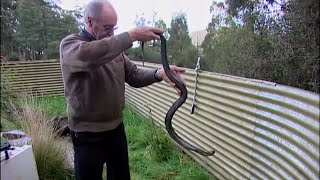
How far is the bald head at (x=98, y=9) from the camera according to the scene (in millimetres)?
1905

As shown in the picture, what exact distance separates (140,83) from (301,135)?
106cm

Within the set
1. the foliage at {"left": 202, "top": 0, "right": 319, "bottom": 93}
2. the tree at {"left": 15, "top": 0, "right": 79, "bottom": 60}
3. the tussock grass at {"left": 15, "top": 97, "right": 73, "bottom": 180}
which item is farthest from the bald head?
the tree at {"left": 15, "top": 0, "right": 79, "bottom": 60}

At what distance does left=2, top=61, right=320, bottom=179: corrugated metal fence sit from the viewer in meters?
1.86

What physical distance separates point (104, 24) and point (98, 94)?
0.41 m

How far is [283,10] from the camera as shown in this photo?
4.69 metres

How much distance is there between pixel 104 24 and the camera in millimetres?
1942

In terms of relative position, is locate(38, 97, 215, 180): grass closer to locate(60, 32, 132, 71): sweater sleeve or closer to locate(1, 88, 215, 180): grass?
locate(1, 88, 215, 180): grass

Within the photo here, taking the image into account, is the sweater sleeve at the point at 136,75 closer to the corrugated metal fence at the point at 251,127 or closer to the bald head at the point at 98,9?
the bald head at the point at 98,9

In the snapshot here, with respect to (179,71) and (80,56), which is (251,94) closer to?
(179,71)

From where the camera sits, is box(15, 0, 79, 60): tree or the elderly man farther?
box(15, 0, 79, 60): tree

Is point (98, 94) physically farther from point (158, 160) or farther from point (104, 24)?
point (158, 160)

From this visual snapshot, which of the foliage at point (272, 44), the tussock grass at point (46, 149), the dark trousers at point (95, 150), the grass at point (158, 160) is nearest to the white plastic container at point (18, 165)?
Result: the dark trousers at point (95, 150)

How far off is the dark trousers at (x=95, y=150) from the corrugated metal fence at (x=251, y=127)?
Result: 0.72m

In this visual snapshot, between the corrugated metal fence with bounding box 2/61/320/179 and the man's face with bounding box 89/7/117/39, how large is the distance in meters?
0.76
